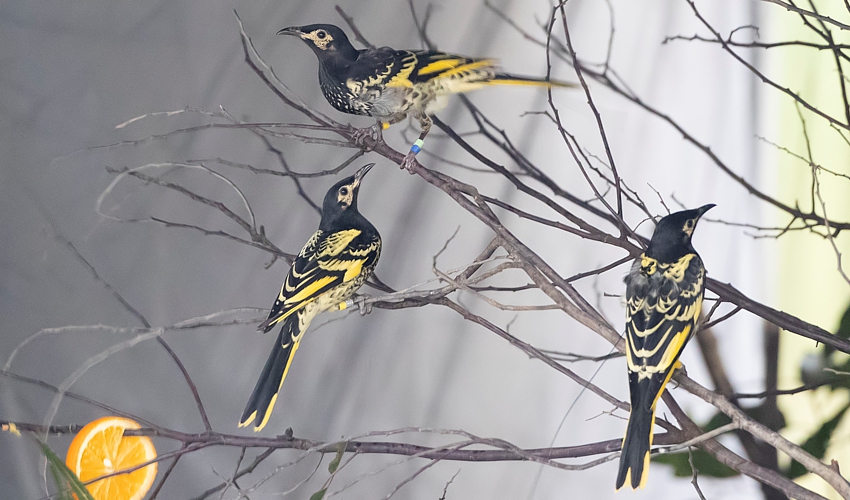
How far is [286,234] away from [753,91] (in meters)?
0.97

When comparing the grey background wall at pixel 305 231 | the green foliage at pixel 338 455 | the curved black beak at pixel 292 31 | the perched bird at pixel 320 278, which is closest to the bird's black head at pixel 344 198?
the perched bird at pixel 320 278

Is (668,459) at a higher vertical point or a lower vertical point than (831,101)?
lower

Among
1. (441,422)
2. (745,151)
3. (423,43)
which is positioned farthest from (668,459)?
(423,43)

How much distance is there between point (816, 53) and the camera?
3.58 ft

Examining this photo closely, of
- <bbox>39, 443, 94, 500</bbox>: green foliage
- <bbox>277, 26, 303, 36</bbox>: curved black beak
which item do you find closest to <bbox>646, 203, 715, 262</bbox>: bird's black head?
<bbox>277, 26, 303, 36</bbox>: curved black beak

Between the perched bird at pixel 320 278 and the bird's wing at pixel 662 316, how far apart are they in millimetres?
473

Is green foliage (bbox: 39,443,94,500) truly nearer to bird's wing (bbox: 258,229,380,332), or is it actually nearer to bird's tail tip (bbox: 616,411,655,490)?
bird's wing (bbox: 258,229,380,332)

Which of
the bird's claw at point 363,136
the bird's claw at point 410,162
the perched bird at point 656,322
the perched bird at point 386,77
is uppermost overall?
the perched bird at point 386,77

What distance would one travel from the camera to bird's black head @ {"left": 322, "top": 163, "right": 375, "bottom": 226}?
3.48 ft

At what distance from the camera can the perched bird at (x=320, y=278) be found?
100cm

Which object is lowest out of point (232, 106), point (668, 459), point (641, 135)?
point (668, 459)

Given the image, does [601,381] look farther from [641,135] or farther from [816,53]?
[816,53]

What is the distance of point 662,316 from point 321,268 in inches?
22.6

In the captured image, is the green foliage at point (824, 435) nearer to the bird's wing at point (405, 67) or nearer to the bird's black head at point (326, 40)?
the bird's wing at point (405, 67)
